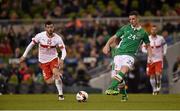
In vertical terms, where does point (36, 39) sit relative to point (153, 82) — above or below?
above

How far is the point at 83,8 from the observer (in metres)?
32.5

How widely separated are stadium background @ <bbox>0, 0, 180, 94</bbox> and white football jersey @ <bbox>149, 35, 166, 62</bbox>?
2316 mm

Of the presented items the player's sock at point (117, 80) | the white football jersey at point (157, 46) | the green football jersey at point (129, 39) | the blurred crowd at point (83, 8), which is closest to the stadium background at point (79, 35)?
the blurred crowd at point (83, 8)

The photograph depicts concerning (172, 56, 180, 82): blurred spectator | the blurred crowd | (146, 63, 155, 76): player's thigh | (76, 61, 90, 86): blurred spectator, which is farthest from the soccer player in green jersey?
the blurred crowd

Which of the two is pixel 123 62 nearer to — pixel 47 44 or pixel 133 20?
pixel 133 20

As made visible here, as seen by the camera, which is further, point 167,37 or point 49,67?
point 167,37

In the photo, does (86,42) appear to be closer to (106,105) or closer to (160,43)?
(160,43)

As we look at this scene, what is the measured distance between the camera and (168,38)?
29453mm

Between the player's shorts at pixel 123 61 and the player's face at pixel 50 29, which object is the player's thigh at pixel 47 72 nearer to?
the player's face at pixel 50 29

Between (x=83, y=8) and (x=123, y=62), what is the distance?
13468mm

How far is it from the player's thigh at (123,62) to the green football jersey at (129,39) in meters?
0.18

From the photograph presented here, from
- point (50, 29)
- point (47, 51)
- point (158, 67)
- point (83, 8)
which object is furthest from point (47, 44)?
point (83, 8)

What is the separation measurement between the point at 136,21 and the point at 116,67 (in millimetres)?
1435

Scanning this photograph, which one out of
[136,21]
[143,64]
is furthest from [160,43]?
[136,21]
